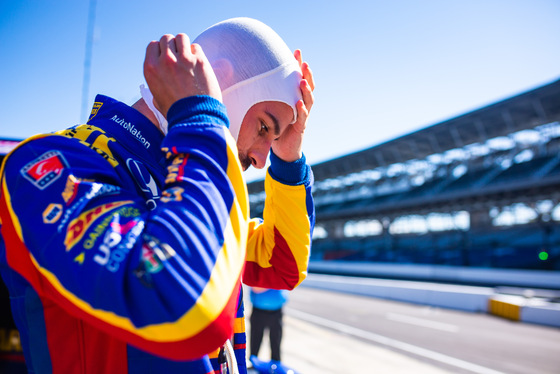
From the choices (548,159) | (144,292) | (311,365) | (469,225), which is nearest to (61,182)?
(144,292)

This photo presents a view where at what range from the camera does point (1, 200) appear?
2.40 feet

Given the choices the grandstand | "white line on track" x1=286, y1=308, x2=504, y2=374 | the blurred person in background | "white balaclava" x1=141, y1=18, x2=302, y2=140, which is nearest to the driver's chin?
"white balaclava" x1=141, y1=18, x2=302, y2=140

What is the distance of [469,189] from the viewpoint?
2480cm

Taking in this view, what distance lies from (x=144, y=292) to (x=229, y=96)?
689mm

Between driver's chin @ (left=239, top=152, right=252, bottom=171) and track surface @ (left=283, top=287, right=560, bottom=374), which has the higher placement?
driver's chin @ (left=239, top=152, right=252, bottom=171)

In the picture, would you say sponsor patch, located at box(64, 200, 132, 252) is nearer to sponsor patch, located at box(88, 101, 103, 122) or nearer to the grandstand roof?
sponsor patch, located at box(88, 101, 103, 122)

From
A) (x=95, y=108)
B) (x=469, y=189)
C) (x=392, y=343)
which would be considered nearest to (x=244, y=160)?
(x=95, y=108)

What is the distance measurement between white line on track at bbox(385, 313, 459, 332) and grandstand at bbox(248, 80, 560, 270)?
1545cm

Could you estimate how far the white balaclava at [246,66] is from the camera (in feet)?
3.76

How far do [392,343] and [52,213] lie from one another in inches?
326

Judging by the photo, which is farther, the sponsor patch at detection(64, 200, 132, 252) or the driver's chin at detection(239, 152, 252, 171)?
the driver's chin at detection(239, 152, 252, 171)

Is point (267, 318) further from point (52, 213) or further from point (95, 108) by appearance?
point (52, 213)

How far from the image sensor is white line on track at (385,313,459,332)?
30.6 feet

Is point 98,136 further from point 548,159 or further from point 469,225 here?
point 469,225
